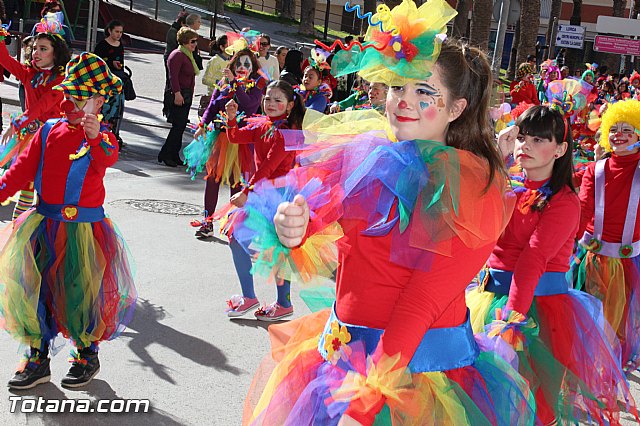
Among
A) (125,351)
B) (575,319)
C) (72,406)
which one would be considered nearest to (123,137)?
(125,351)

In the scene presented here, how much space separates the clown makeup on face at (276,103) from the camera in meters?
7.21

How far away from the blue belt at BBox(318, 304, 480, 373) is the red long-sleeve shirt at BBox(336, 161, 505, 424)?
2 cm

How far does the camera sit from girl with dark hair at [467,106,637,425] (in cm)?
426

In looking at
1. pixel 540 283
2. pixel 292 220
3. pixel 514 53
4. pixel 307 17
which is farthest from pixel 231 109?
pixel 307 17

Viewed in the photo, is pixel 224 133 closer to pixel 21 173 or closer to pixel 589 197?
pixel 589 197

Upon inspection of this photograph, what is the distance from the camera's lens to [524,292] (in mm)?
4094

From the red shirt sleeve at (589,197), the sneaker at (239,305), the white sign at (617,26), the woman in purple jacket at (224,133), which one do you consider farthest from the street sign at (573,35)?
the sneaker at (239,305)

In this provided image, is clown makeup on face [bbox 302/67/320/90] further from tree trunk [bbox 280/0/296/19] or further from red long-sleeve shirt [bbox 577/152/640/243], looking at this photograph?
tree trunk [bbox 280/0/296/19]

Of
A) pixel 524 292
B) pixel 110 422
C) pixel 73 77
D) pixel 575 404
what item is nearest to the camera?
pixel 524 292

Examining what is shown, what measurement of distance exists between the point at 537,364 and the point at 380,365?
6.57ft

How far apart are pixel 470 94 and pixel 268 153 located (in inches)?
164

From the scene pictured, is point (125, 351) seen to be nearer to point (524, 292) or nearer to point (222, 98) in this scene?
point (524, 292)

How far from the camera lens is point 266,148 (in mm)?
7227

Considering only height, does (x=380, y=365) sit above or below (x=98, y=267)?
above
